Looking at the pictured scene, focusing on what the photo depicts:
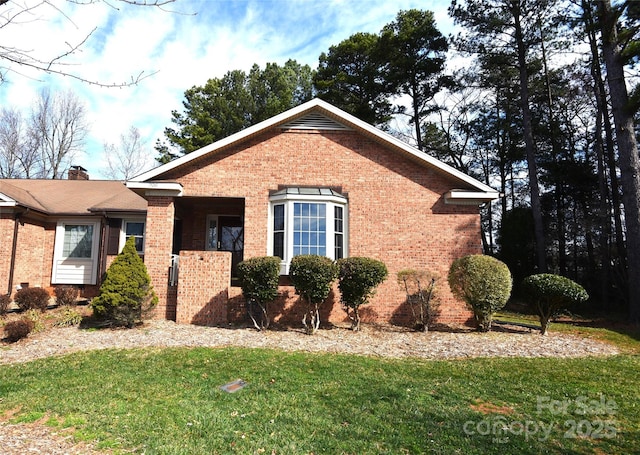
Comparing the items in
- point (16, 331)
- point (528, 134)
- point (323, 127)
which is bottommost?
point (16, 331)

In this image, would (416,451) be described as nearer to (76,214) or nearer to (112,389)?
(112,389)

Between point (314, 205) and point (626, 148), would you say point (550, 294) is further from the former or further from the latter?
point (626, 148)

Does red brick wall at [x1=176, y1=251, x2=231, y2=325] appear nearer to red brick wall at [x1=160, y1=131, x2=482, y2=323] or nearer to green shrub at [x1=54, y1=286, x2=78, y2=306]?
red brick wall at [x1=160, y1=131, x2=482, y2=323]

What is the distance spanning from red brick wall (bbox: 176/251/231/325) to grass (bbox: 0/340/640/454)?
115 inches

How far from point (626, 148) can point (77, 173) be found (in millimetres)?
25422

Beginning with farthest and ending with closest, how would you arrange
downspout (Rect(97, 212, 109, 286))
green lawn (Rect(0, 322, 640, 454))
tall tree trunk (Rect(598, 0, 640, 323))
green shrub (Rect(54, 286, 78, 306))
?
downspout (Rect(97, 212, 109, 286)) → tall tree trunk (Rect(598, 0, 640, 323)) → green shrub (Rect(54, 286, 78, 306)) → green lawn (Rect(0, 322, 640, 454))

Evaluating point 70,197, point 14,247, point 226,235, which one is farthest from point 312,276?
point 70,197

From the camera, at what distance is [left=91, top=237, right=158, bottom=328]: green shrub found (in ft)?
31.1

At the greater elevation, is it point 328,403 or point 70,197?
point 70,197

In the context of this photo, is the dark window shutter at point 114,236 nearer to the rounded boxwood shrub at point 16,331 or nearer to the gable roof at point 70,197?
the gable roof at point 70,197

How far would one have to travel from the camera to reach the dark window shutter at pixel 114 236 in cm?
1425

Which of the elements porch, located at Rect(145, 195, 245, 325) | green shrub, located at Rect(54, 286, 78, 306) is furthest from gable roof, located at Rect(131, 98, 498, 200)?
green shrub, located at Rect(54, 286, 78, 306)

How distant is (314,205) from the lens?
36.9 feet

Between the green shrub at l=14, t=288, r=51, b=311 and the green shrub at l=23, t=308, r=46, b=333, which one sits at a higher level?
the green shrub at l=14, t=288, r=51, b=311
